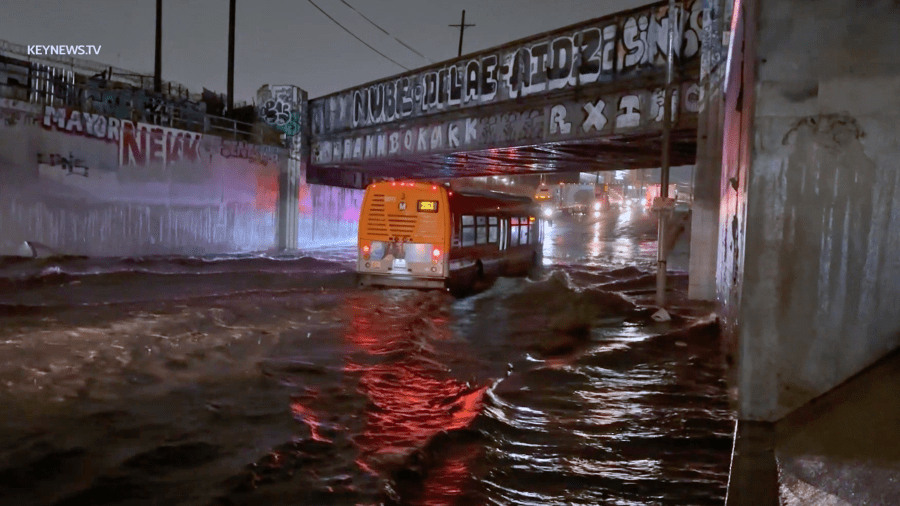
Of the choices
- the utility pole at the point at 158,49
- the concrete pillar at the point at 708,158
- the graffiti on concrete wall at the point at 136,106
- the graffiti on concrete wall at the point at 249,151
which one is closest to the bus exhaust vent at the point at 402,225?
the concrete pillar at the point at 708,158

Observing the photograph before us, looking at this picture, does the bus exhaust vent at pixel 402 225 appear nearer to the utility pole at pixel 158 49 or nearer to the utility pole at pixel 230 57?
the utility pole at pixel 230 57

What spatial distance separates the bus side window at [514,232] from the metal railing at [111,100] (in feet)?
39.2

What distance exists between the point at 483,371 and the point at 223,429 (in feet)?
11.6

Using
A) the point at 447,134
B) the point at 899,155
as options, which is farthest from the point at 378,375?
the point at 447,134

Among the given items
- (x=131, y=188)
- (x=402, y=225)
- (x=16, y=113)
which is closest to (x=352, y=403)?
(x=402, y=225)

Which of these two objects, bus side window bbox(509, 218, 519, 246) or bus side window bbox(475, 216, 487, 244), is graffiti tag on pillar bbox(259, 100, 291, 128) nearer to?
bus side window bbox(509, 218, 519, 246)

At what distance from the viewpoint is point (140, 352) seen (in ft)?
29.3

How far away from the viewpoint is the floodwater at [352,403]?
478cm

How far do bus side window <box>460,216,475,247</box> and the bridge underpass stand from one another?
3.48m

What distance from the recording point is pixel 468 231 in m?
16.9

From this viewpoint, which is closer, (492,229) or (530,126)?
(492,229)

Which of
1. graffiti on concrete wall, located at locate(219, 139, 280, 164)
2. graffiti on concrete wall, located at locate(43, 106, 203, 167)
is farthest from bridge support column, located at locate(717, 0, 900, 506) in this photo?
graffiti on concrete wall, located at locate(219, 139, 280, 164)

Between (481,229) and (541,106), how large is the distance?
3.86 m

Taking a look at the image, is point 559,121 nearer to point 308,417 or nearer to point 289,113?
point 308,417
